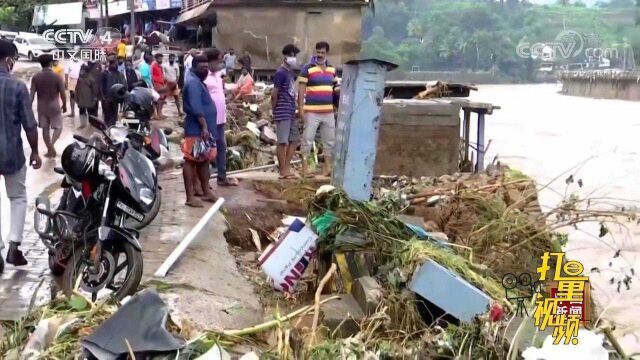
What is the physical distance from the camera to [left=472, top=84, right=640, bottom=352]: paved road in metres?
9.07

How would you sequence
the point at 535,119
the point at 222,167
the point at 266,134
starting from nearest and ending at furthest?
the point at 222,167, the point at 266,134, the point at 535,119

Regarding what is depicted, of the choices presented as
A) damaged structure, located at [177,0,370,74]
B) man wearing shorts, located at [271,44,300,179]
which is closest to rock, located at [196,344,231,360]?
man wearing shorts, located at [271,44,300,179]

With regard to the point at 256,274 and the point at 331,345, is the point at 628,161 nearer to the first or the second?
the point at 256,274

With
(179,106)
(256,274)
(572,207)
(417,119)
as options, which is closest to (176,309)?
(256,274)

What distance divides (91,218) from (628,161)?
71.0ft

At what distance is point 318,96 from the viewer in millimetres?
9156

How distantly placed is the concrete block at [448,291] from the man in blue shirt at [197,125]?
314cm

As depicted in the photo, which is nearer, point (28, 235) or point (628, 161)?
point (28, 235)

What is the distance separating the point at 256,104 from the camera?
57.3ft

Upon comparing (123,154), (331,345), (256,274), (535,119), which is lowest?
(535,119)

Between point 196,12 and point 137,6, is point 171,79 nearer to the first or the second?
point 196,12

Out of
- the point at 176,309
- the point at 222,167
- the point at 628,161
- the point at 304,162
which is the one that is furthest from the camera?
the point at 628,161

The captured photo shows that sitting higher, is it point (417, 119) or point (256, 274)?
point (417, 119)

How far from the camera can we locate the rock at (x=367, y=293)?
508cm
